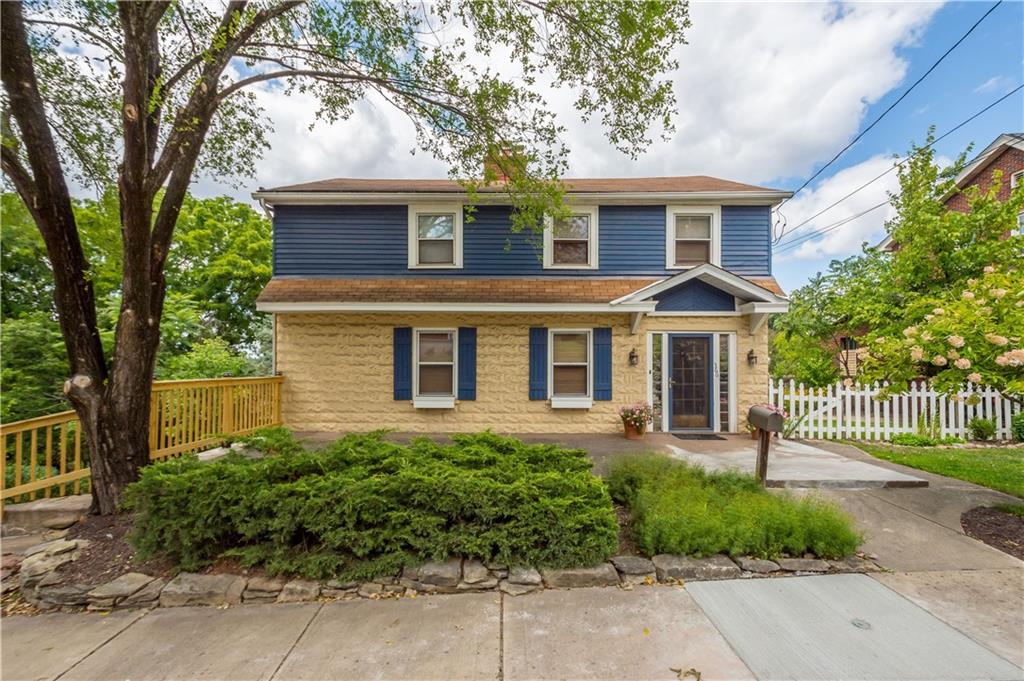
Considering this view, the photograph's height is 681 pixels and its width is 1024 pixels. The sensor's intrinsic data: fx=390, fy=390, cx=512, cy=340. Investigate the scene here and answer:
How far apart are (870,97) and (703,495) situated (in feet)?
34.8

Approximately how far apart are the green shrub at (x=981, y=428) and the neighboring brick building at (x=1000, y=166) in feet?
26.0

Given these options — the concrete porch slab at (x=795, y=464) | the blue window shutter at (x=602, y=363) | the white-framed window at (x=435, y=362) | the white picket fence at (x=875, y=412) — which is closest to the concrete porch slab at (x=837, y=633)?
the concrete porch slab at (x=795, y=464)

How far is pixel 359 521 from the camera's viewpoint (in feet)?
9.53

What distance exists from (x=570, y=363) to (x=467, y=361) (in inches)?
81.2

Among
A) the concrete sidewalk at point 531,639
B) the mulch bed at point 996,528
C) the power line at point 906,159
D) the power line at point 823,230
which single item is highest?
the power line at point 906,159

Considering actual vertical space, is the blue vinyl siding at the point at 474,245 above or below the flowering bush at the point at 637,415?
above

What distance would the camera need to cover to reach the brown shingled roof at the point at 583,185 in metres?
8.00

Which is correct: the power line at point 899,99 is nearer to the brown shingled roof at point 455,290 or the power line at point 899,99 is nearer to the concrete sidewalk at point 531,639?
the brown shingled roof at point 455,290

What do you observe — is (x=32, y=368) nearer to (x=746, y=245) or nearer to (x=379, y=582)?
(x=379, y=582)

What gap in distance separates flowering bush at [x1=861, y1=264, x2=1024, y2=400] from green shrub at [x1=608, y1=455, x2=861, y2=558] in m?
1.70

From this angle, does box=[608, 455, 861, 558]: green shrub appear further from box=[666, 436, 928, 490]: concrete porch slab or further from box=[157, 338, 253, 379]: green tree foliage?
box=[157, 338, 253, 379]: green tree foliage

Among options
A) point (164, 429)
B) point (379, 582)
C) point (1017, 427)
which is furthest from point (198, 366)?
point (1017, 427)

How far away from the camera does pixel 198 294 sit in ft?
48.8

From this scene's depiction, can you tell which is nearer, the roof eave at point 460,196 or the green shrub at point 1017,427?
the green shrub at point 1017,427
